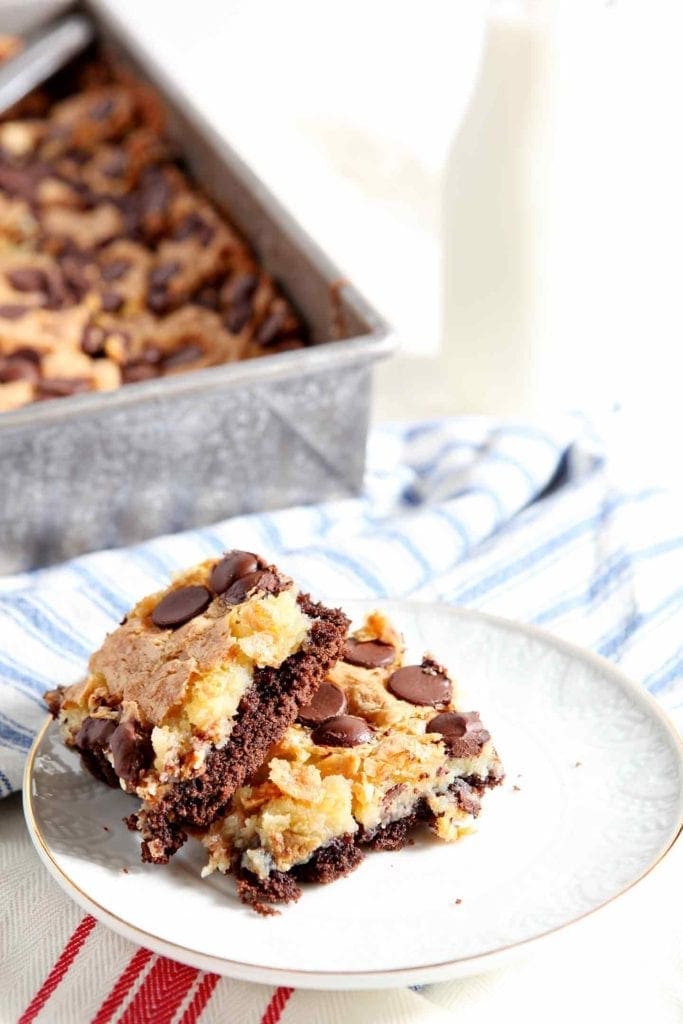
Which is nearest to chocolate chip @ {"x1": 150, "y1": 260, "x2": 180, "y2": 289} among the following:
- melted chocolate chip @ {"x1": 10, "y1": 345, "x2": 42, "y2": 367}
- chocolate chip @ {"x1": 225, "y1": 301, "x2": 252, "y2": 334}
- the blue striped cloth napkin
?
chocolate chip @ {"x1": 225, "y1": 301, "x2": 252, "y2": 334}

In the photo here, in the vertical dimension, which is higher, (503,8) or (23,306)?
(503,8)

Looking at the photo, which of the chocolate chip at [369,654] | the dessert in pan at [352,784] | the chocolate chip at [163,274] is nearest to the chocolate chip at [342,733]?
the dessert in pan at [352,784]

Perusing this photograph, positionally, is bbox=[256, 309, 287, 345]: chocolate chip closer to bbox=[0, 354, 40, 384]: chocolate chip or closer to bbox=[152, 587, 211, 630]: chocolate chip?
bbox=[0, 354, 40, 384]: chocolate chip

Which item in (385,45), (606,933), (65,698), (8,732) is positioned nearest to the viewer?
(606,933)

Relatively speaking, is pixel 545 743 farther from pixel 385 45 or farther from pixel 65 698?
pixel 385 45

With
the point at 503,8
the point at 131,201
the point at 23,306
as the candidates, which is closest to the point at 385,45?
the point at 131,201

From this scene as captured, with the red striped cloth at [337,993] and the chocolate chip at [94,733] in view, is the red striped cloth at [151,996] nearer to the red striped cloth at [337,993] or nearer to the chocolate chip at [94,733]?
the red striped cloth at [337,993]

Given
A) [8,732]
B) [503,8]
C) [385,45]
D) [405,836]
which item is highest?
[503,8]
